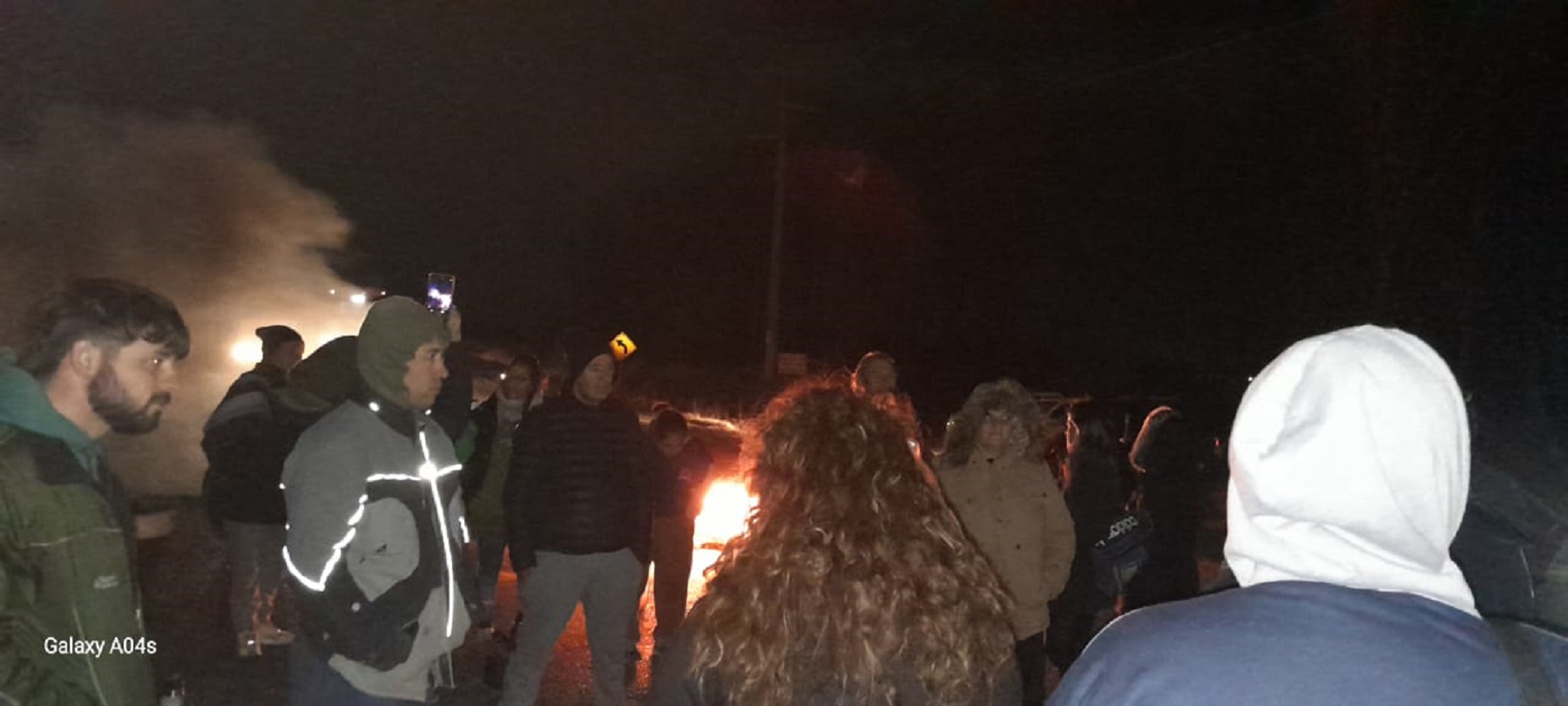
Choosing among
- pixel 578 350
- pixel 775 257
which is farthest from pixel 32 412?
pixel 775 257

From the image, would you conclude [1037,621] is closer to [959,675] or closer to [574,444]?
[574,444]

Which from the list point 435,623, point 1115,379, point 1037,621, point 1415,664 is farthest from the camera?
point 1115,379

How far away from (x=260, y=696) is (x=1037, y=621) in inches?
169

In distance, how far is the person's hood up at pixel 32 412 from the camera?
8.84 ft

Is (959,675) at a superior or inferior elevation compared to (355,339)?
inferior

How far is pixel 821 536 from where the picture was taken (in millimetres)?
2393

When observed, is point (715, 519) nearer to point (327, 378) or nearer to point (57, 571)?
point (327, 378)

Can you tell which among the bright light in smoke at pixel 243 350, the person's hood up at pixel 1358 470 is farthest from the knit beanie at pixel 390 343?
the bright light in smoke at pixel 243 350

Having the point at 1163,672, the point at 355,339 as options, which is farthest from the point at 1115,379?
the point at 1163,672

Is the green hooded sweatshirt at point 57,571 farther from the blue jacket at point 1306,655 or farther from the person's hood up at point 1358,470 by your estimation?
the person's hood up at point 1358,470

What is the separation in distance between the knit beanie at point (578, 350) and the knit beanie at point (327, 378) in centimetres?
128

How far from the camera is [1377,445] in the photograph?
163 cm

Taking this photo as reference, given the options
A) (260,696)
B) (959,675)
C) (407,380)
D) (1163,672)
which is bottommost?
(260,696)

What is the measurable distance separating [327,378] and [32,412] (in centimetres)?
162
